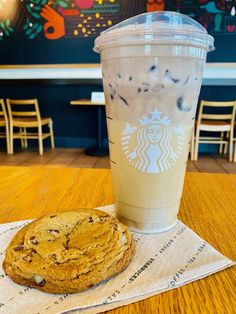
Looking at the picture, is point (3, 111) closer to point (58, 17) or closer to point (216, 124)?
point (58, 17)

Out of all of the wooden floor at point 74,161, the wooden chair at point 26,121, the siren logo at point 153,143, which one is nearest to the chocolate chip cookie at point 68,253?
the siren logo at point 153,143

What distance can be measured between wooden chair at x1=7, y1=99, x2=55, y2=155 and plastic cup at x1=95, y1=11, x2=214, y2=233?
2.89 metres

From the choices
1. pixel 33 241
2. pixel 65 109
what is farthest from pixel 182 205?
pixel 65 109

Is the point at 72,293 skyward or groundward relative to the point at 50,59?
groundward

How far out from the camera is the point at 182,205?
0.56 meters

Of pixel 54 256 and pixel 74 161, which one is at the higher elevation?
pixel 54 256

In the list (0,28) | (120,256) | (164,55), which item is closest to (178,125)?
(164,55)

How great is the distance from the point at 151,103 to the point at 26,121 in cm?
307

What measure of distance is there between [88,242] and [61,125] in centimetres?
349

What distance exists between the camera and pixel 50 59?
3516 millimetres

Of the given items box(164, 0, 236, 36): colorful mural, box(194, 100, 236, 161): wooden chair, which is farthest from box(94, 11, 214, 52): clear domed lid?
box(164, 0, 236, 36): colorful mural

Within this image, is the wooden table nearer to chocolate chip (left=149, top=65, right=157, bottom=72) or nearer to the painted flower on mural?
chocolate chip (left=149, top=65, right=157, bottom=72)

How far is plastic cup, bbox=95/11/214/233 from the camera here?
0.36 meters

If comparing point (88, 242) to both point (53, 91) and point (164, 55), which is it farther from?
point (53, 91)
